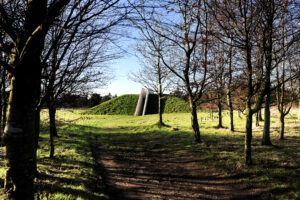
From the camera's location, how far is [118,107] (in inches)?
1495

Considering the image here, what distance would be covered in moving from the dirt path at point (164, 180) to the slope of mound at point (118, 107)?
90.4 ft

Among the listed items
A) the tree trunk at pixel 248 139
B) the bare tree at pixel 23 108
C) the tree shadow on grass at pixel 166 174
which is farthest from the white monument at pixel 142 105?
the bare tree at pixel 23 108

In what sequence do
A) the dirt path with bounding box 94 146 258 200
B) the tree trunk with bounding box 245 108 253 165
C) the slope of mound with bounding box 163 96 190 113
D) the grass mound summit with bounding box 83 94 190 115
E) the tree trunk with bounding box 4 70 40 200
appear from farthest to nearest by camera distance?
the slope of mound with bounding box 163 96 190 113 → the grass mound summit with bounding box 83 94 190 115 → the tree trunk with bounding box 245 108 253 165 → the dirt path with bounding box 94 146 258 200 → the tree trunk with bounding box 4 70 40 200

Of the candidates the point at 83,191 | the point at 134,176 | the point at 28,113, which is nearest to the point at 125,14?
the point at 28,113

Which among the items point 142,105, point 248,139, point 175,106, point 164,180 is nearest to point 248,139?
point 248,139

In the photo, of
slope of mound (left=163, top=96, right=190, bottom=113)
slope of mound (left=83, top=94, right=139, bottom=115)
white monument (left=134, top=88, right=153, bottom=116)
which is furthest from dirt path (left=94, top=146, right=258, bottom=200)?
slope of mound (left=163, top=96, right=190, bottom=113)

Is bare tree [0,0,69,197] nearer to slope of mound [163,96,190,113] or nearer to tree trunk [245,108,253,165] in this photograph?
tree trunk [245,108,253,165]

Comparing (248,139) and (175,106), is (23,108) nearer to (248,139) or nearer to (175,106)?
(248,139)

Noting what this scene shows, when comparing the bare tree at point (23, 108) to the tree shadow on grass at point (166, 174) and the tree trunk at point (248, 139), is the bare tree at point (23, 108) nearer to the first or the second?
the tree shadow on grass at point (166, 174)

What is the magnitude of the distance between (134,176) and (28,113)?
4.94 m

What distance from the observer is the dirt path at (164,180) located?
17.5ft

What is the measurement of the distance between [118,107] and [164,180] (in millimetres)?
32439

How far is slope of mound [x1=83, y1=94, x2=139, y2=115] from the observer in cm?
3606

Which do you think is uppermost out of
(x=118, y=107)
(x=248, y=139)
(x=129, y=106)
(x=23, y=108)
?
(x=129, y=106)
